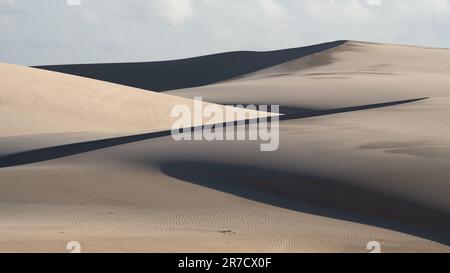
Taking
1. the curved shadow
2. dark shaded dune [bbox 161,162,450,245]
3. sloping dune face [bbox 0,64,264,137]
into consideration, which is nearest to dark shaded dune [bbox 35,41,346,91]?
sloping dune face [bbox 0,64,264,137]

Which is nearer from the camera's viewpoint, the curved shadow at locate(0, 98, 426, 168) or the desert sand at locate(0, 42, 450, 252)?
the desert sand at locate(0, 42, 450, 252)

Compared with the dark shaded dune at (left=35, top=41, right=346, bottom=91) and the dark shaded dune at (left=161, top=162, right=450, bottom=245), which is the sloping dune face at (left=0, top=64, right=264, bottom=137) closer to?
the dark shaded dune at (left=161, top=162, right=450, bottom=245)

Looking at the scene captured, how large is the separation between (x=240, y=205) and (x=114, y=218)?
1592mm

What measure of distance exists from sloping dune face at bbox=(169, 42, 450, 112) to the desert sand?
14.5m

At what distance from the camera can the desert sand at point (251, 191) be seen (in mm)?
8227

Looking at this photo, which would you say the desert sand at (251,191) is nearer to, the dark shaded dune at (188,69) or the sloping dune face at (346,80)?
the sloping dune face at (346,80)

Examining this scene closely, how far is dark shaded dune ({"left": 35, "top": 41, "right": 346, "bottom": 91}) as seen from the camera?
52750 mm

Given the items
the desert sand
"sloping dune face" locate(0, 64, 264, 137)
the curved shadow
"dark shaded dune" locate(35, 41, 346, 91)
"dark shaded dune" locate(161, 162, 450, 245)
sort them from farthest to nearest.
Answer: "dark shaded dune" locate(35, 41, 346, 91) → "sloping dune face" locate(0, 64, 264, 137) → the curved shadow → "dark shaded dune" locate(161, 162, 450, 245) → the desert sand

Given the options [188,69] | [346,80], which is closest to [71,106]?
[346,80]

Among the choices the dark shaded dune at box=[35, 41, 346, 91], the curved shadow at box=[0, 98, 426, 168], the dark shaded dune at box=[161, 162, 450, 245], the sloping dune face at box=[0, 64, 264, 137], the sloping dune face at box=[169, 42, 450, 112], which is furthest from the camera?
the dark shaded dune at box=[35, 41, 346, 91]
